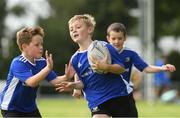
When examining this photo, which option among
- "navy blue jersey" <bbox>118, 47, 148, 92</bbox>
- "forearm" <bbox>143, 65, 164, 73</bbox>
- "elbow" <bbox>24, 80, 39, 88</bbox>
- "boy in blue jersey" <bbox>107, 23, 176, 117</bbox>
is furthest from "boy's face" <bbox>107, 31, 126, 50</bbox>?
"elbow" <bbox>24, 80, 39, 88</bbox>

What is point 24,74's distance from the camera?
9.53 m

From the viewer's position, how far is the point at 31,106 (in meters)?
9.80

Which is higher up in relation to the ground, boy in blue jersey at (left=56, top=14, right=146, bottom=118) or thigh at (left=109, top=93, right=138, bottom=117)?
boy in blue jersey at (left=56, top=14, right=146, bottom=118)

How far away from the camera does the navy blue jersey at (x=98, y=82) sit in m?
9.77

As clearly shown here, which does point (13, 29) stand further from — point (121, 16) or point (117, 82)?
point (117, 82)

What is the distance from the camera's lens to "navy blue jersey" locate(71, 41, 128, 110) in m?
9.77

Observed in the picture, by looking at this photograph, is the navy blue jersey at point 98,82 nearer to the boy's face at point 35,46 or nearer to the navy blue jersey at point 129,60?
the boy's face at point 35,46

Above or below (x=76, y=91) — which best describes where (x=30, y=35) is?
above

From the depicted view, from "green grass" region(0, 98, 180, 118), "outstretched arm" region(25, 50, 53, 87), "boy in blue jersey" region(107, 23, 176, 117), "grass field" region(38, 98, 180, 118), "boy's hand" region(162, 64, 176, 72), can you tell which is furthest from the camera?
"grass field" region(38, 98, 180, 118)

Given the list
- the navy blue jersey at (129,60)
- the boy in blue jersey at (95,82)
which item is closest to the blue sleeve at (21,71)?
the boy in blue jersey at (95,82)

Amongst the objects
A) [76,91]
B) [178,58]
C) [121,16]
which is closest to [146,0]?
[178,58]

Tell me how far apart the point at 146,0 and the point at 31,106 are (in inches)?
968

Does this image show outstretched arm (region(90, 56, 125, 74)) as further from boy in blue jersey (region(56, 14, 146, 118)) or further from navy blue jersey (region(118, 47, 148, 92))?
navy blue jersey (region(118, 47, 148, 92))

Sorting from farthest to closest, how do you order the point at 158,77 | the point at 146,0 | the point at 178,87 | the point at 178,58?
1. the point at 178,58
2. the point at 178,87
3. the point at 146,0
4. the point at 158,77
